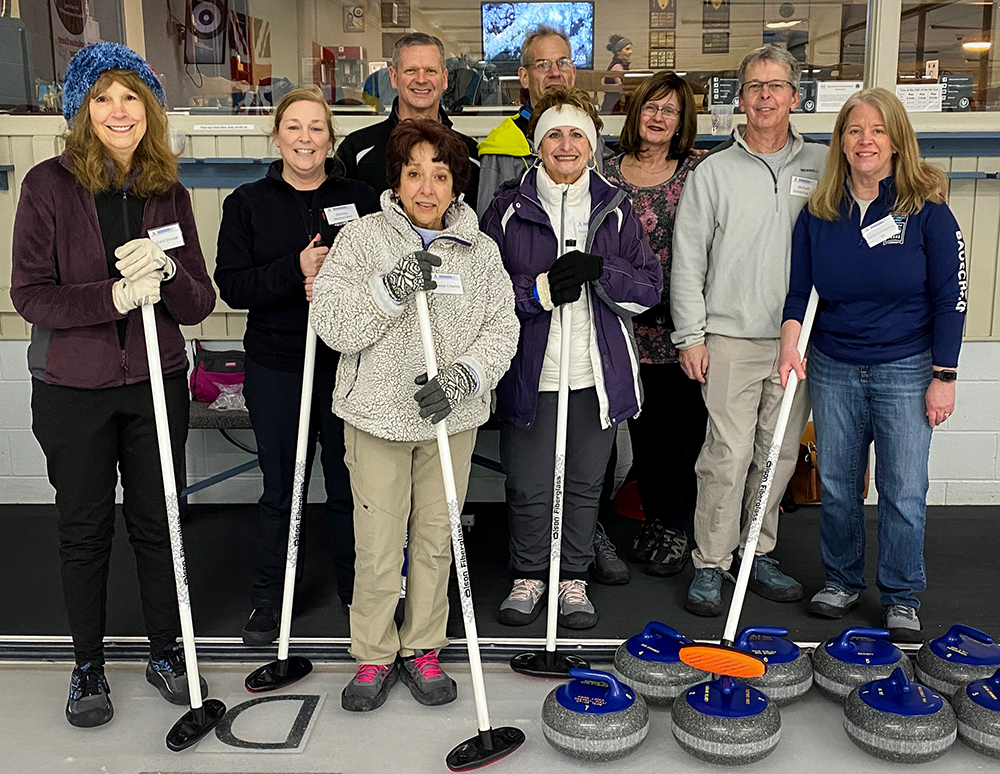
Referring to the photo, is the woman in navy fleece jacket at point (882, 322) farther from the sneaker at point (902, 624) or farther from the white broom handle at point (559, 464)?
the white broom handle at point (559, 464)

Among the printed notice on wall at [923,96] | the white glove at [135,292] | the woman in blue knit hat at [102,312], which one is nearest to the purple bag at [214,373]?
the woman in blue knit hat at [102,312]

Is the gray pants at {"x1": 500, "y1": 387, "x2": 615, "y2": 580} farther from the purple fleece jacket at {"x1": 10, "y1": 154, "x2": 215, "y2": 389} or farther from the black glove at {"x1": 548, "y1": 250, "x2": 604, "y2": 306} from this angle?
the purple fleece jacket at {"x1": 10, "y1": 154, "x2": 215, "y2": 389}

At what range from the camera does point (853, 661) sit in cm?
253

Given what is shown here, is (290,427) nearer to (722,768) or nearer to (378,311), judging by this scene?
(378,311)

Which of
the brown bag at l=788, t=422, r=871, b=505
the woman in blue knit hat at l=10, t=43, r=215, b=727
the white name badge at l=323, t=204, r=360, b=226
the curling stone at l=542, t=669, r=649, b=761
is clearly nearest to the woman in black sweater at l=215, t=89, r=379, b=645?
the white name badge at l=323, t=204, r=360, b=226

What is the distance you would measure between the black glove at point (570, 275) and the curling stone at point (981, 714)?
1.45 m

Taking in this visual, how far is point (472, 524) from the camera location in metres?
3.90

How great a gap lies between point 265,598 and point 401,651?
54 centimetres

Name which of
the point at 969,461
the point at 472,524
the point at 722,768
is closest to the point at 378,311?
the point at 722,768

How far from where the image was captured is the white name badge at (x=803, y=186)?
2.90 metres

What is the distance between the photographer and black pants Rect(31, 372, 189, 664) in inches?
93.8

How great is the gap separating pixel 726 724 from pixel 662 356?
1.39m

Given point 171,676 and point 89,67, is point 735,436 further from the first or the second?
point 89,67

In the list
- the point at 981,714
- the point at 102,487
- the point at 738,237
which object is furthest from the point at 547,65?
the point at 981,714
